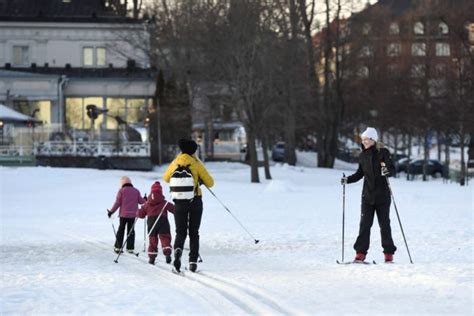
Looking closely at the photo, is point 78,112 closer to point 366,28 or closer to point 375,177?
point 366,28

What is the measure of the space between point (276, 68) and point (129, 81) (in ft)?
52.7

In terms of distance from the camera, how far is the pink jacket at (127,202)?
1711 centimetres

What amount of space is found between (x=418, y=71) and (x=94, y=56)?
22.8 m

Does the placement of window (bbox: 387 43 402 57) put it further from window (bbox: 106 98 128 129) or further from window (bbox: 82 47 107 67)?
window (bbox: 106 98 128 129)

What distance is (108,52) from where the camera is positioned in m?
71.6

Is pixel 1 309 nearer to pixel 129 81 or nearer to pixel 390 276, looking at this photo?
pixel 390 276

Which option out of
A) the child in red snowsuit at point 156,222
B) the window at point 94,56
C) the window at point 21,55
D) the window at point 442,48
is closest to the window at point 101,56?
the window at point 94,56

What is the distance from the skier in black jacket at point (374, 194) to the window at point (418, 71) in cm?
4666

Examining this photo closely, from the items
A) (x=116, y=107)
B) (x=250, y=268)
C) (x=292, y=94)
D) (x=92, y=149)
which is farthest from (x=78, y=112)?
(x=250, y=268)

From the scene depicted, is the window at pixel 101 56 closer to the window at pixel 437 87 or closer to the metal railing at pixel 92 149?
the metal railing at pixel 92 149

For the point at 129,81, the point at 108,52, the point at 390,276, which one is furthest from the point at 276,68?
the point at 390,276

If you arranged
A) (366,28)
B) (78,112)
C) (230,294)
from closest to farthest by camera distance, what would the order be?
(230,294), (78,112), (366,28)

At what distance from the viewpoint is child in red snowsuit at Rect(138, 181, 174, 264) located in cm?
1508

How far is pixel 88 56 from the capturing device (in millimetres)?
72000
